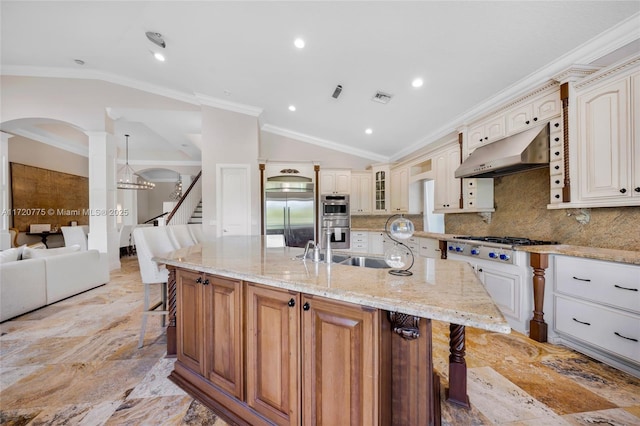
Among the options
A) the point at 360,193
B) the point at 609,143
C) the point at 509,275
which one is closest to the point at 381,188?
the point at 360,193

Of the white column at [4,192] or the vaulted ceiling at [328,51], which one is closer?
the vaulted ceiling at [328,51]

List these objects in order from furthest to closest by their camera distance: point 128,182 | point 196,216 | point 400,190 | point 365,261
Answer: point 196,216 < point 128,182 < point 400,190 < point 365,261

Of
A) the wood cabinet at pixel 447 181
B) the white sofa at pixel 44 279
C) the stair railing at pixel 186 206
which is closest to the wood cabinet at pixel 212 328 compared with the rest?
the white sofa at pixel 44 279

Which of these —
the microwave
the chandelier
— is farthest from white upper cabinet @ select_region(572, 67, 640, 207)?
the chandelier

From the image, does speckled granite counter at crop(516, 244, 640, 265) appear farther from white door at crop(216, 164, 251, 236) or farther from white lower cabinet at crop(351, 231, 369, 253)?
white door at crop(216, 164, 251, 236)

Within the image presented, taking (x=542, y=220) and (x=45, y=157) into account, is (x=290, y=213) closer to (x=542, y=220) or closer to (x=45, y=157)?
(x=542, y=220)

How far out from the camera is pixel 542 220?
8.71ft

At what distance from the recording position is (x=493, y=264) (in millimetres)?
2557

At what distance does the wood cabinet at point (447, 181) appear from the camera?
349 centimetres

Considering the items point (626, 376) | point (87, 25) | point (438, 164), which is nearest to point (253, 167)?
point (87, 25)

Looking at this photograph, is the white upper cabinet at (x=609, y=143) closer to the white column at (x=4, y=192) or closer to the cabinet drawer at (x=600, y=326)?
the cabinet drawer at (x=600, y=326)

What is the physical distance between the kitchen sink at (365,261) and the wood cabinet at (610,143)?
6.21ft

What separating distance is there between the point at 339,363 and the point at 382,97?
3.44 m

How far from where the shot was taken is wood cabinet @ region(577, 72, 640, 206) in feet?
5.97
